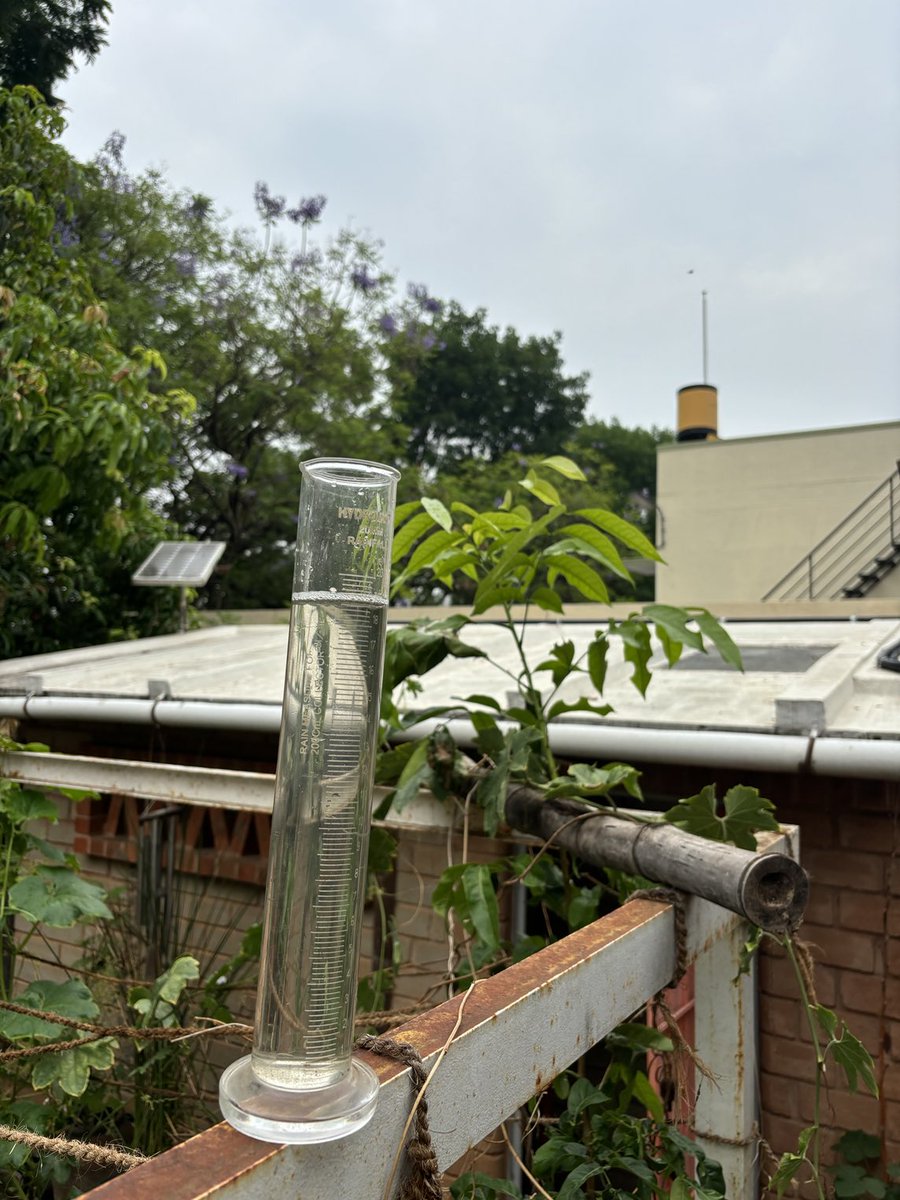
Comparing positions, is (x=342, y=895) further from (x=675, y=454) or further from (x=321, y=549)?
(x=675, y=454)

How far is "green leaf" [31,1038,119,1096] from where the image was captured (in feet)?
5.72

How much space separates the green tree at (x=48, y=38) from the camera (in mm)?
3105

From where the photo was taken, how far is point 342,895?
742 millimetres

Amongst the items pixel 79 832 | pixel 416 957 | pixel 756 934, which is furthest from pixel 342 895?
pixel 79 832

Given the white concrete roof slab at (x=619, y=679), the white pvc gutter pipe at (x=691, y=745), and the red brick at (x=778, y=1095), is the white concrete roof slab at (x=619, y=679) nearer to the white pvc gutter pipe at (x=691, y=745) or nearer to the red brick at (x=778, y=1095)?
the white pvc gutter pipe at (x=691, y=745)

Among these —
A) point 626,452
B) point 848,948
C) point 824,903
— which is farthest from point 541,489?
point 626,452

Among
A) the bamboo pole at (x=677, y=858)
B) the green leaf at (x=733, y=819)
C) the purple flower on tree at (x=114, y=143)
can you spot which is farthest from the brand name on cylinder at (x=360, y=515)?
the purple flower on tree at (x=114, y=143)

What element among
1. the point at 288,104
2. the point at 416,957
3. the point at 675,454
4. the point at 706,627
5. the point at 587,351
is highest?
the point at 587,351

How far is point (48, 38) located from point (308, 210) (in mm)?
12004

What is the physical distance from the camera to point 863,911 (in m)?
2.84

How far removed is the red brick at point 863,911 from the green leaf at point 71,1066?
7.29 feet

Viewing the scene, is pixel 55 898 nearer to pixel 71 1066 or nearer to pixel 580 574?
pixel 71 1066

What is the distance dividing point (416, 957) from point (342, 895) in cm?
301

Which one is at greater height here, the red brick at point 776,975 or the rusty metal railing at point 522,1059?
the rusty metal railing at point 522,1059
